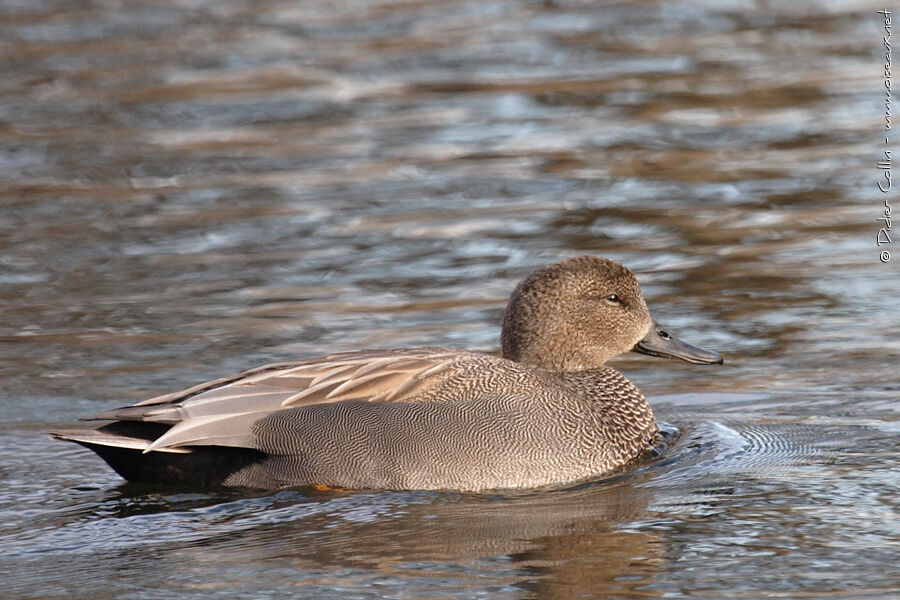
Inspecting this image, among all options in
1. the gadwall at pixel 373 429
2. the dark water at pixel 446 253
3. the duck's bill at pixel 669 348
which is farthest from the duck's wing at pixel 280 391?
the duck's bill at pixel 669 348

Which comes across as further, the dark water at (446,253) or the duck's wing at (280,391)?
A: the duck's wing at (280,391)

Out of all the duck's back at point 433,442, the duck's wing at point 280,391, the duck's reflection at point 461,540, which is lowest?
the duck's reflection at point 461,540

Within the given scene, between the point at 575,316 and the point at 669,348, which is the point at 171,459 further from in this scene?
the point at 669,348

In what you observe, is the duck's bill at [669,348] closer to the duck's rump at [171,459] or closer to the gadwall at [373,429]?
the gadwall at [373,429]

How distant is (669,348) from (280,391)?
6.53 ft

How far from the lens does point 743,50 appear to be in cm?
1521

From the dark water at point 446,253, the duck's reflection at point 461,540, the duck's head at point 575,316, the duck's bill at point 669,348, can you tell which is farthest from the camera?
the duck's bill at point 669,348

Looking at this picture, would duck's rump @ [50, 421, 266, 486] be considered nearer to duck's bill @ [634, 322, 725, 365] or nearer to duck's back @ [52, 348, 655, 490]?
duck's back @ [52, 348, 655, 490]

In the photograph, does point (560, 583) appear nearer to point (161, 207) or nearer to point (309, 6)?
point (161, 207)

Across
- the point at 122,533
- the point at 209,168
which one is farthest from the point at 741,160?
the point at 122,533

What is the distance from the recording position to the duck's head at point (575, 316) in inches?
289

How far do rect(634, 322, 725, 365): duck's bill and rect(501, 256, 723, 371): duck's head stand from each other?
14 mm

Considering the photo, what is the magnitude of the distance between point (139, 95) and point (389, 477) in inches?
354

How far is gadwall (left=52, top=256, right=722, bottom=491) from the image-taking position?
6.55 metres
